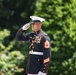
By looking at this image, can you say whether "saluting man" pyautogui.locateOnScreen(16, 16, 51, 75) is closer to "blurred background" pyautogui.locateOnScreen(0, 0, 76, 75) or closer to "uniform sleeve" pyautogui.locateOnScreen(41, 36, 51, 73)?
"uniform sleeve" pyautogui.locateOnScreen(41, 36, 51, 73)

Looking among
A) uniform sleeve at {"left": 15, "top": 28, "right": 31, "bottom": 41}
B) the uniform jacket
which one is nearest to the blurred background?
uniform sleeve at {"left": 15, "top": 28, "right": 31, "bottom": 41}

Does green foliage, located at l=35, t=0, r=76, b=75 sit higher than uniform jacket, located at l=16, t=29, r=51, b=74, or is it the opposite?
uniform jacket, located at l=16, t=29, r=51, b=74

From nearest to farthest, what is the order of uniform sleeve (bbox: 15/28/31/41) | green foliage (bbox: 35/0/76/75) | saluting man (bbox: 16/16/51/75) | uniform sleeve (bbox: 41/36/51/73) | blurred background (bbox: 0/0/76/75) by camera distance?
1. uniform sleeve (bbox: 41/36/51/73)
2. saluting man (bbox: 16/16/51/75)
3. uniform sleeve (bbox: 15/28/31/41)
4. blurred background (bbox: 0/0/76/75)
5. green foliage (bbox: 35/0/76/75)

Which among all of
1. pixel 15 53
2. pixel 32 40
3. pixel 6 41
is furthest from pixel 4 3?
pixel 32 40

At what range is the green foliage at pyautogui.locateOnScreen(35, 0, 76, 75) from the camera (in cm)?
1183

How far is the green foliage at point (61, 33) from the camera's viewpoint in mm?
11828

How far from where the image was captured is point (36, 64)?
731 centimetres

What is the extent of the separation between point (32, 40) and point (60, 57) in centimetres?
465

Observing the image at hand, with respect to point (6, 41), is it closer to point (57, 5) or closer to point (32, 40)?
point (57, 5)

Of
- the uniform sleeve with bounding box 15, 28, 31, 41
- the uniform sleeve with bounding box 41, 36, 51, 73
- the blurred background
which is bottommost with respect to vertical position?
the blurred background

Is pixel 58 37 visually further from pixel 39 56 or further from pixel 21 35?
pixel 39 56

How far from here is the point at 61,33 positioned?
474 inches

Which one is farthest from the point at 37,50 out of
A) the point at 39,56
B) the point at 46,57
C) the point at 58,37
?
the point at 58,37

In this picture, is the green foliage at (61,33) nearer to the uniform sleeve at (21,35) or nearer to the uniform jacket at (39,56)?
the uniform sleeve at (21,35)
